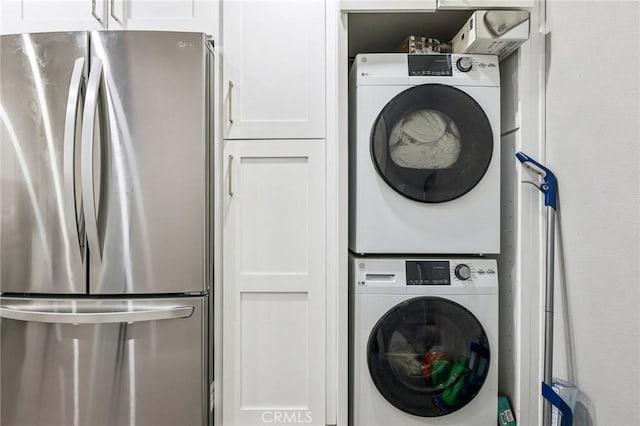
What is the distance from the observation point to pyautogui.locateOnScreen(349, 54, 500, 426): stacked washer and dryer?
130 centimetres

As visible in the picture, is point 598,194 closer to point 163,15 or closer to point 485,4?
point 485,4

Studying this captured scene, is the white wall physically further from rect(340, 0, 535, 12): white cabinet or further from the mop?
rect(340, 0, 535, 12): white cabinet

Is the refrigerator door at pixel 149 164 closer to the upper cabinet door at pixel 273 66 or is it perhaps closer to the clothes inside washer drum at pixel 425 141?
the upper cabinet door at pixel 273 66

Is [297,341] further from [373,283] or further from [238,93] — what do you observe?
[238,93]

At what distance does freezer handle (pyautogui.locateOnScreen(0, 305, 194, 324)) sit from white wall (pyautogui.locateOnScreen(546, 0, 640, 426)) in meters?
1.32

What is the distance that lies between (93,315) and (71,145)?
0.61 metres

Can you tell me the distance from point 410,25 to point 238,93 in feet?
2.43

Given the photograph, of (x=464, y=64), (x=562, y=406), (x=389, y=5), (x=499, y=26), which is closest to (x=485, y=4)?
(x=499, y=26)

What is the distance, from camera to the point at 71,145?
1306 millimetres

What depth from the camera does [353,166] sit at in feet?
4.66

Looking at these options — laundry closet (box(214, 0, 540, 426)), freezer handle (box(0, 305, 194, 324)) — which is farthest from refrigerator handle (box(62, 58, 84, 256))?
laundry closet (box(214, 0, 540, 426))

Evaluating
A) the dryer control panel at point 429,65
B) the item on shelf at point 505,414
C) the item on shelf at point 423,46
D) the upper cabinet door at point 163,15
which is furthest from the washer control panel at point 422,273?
the upper cabinet door at point 163,15

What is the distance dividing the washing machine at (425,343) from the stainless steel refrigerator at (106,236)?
63 centimetres

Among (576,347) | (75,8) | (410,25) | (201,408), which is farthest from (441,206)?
(75,8)
